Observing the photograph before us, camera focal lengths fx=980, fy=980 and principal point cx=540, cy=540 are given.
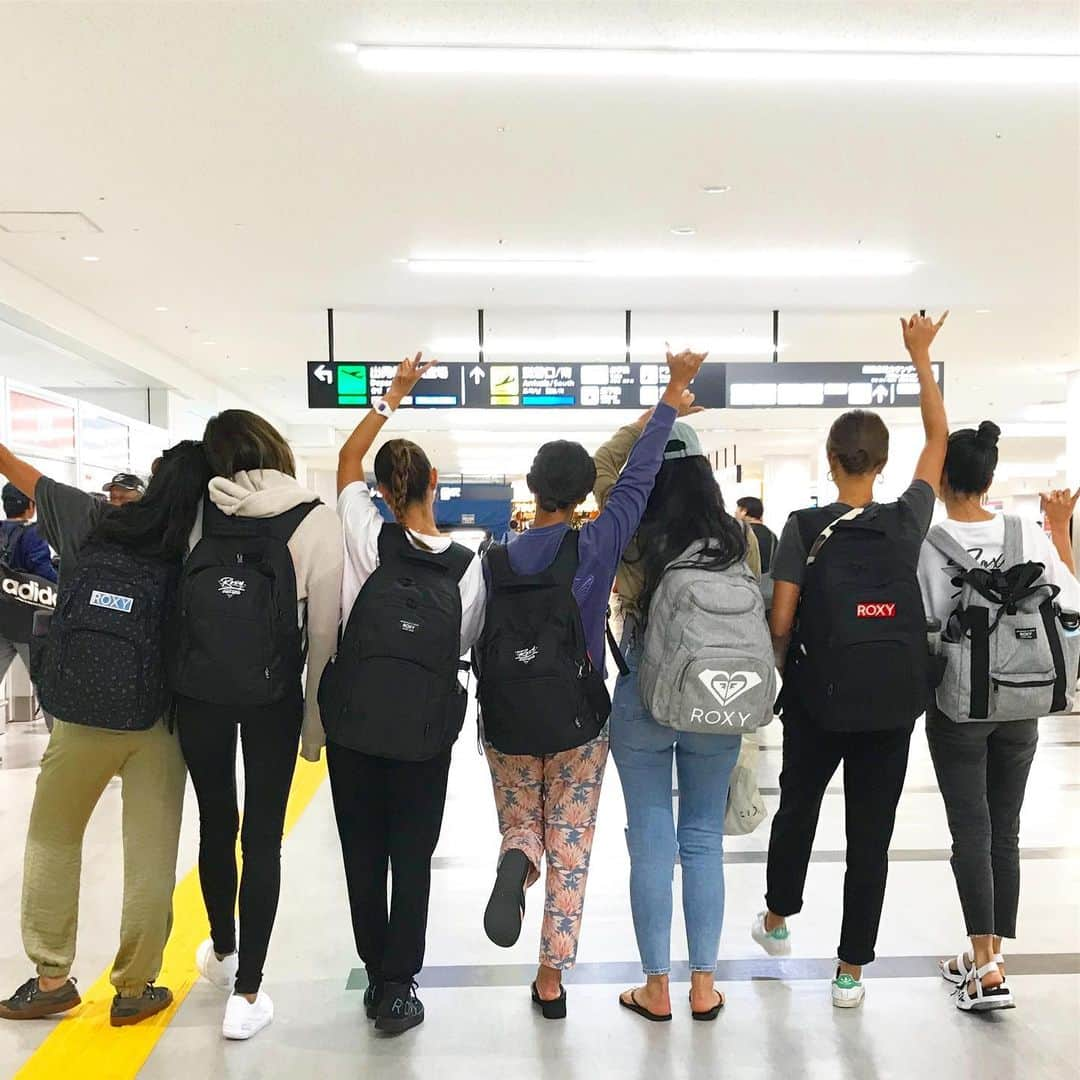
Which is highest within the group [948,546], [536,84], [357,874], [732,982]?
[536,84]

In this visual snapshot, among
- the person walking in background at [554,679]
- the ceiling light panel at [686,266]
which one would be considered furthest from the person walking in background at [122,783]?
the ceiling light panel at [686,266]

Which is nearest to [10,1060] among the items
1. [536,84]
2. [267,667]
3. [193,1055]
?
[193,1055]

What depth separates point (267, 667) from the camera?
226 cm

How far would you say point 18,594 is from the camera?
4.61 meters

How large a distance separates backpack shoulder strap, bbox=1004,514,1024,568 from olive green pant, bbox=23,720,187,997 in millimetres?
2147

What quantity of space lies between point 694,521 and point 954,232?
5.08 metres

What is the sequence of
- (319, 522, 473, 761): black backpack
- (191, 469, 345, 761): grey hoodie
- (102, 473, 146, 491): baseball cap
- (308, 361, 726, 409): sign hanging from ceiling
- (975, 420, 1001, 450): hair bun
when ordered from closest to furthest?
1. (319, 522, 473, 761): black backpack
2. (191, 469, 345, 761): grey hoodie
3. (975, 420, 1001, 450): hair bun
4. (102, 473, 146, 491): baseball cap
5. (308, 361, 726, 409): sign hanging from ceiling

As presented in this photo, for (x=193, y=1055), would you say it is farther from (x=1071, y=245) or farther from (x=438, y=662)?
(x=1071, y=245)

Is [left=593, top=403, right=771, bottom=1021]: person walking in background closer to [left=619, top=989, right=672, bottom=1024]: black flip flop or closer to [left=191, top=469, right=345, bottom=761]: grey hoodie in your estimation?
[left=619, top=989, right=672, bottom=1024]: black flip flop

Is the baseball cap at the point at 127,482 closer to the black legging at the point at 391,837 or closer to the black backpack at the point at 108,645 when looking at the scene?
the black backpack at the point at 108,645

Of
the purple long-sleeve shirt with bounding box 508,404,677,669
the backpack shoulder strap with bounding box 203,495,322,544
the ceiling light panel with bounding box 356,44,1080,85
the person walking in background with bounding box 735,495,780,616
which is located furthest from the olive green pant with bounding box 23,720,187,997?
the person walking in background with bounding box 735,495,780,616

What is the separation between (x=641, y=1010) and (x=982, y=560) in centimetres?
144

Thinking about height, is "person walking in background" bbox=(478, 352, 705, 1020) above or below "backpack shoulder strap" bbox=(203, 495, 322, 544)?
below

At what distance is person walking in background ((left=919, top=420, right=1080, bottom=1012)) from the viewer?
2479 millimetres
